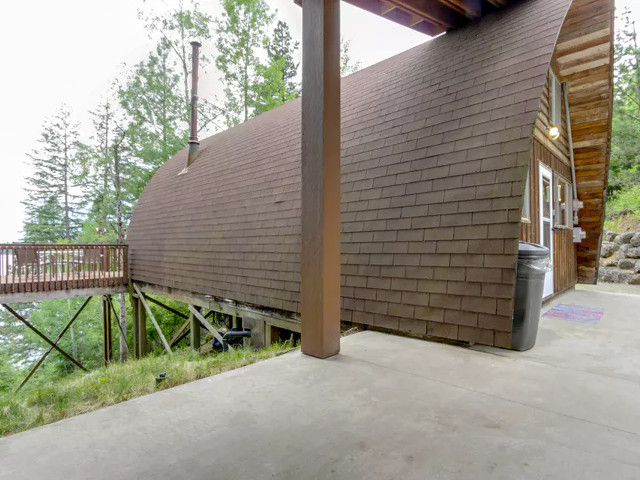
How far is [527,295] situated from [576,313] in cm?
247

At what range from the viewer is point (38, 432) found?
1.64 metres

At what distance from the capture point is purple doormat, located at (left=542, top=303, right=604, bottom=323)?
14.0 feet

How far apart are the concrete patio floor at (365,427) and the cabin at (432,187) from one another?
627 millimetres

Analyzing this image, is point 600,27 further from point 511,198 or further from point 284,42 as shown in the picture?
point 284,42

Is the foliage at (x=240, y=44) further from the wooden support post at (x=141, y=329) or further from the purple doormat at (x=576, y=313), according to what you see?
the purple doormat at (x=576, y=313)

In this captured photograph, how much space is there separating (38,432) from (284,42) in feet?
69.4

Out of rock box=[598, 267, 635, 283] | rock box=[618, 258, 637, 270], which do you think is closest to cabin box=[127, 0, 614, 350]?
rock box=[598, 267, 635, 283]

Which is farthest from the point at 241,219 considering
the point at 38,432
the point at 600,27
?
the point at 600,27

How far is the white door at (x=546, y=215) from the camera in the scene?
490cm

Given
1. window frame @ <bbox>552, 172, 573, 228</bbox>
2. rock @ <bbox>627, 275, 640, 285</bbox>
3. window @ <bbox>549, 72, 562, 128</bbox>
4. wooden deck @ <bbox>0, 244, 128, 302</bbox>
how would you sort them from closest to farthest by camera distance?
window @ <bbox>549, 72, 562, 128</bbox>, window frame @ <bbox>552, 172, 573, 228</bbox>, wooden deck @ <bbox>0, 244, 128, 302</bbox>, rock @ <bbox>627, 275, 640, 285</bbox>

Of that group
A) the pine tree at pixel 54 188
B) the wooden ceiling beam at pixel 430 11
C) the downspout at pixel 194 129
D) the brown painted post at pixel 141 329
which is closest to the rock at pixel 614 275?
the wooden ceiling beam at pixel 430 11

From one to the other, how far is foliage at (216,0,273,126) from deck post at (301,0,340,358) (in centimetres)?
1385

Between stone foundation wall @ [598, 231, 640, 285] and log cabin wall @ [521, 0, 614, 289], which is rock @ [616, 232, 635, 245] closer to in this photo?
stone foundation wall @ [598, 231, 640, 285]

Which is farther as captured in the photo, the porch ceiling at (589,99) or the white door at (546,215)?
the white door at (546,215)
